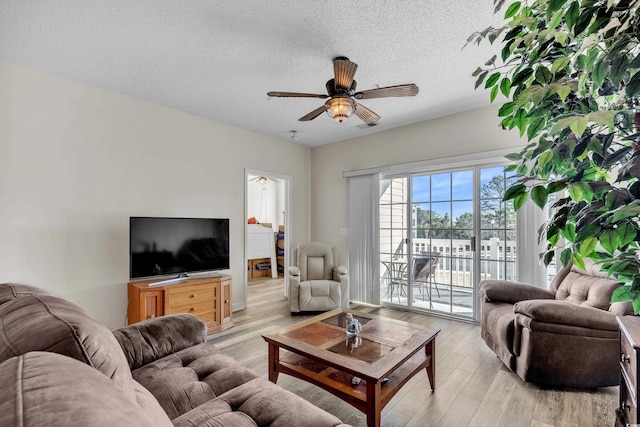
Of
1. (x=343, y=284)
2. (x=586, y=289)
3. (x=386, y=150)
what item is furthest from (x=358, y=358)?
(x=386, y=150)

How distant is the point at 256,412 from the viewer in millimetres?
1259

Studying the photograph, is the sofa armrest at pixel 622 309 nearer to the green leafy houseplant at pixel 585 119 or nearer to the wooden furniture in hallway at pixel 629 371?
the wooden furniture in hallway at pixel 629 371

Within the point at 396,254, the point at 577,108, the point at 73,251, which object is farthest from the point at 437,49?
the point at 73,251

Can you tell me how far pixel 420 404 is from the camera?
208 centimetres

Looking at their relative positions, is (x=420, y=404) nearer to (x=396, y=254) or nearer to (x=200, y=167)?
(x=396, y=254)

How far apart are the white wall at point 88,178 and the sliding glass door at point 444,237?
2604mm

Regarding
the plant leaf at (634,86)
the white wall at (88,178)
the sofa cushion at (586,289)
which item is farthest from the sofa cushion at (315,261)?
the plant leaf at (634,86)

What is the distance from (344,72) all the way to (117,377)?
2.21 meters

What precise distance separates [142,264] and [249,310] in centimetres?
165

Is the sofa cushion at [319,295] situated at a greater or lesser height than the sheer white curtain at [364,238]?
lesser

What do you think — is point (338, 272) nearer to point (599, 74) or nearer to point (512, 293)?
point (512, 293)

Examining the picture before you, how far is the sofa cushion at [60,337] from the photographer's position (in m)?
0.85

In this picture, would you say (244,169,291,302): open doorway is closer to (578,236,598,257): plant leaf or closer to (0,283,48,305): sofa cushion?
(0,283,48,305): sofa cushion

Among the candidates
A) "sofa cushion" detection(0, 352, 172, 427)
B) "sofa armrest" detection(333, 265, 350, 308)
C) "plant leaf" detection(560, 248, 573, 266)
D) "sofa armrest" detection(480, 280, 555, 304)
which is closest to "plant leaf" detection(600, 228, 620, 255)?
A: "plant leaf" detection(560, 248, 573, 266)
